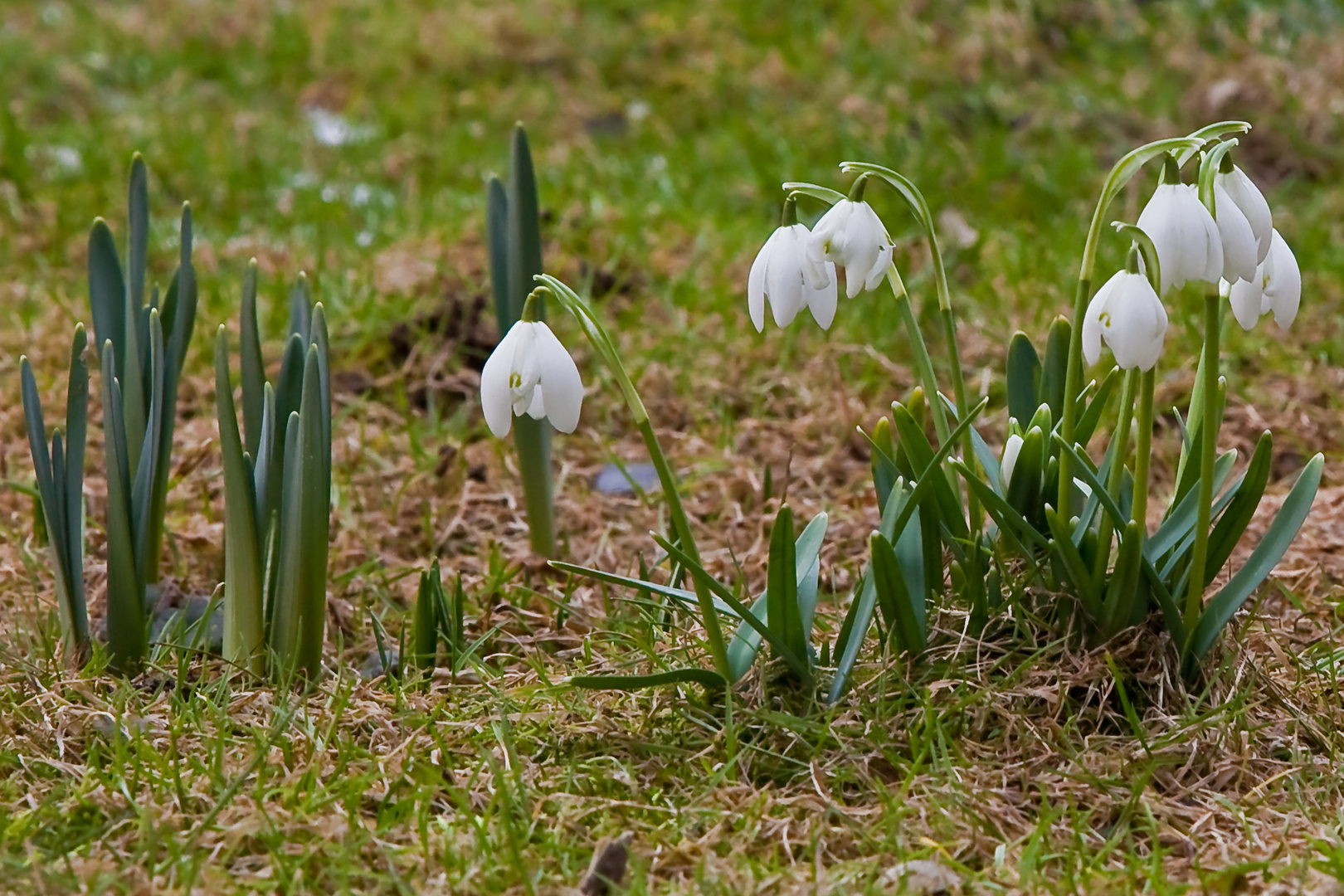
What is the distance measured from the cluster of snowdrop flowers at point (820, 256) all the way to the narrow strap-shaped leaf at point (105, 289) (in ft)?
3.29

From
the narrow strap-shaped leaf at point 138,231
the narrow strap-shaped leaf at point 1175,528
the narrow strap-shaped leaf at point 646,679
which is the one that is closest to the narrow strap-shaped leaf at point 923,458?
the narrow strap-shaped leaf at point 1175,528

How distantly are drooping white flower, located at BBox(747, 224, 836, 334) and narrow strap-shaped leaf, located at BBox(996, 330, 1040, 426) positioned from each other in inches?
17.2

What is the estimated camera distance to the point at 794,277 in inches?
63.8

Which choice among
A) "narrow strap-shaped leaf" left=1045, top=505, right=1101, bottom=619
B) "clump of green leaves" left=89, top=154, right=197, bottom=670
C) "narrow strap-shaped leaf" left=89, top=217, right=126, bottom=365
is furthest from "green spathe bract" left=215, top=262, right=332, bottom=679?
"narrow strap-shaped leaf" left=1045, top=505, right=1101, bottom=619

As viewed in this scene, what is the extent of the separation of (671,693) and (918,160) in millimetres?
2628

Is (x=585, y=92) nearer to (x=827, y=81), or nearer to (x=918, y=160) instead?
(x=827, y=81)

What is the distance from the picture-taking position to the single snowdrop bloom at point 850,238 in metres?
1.62

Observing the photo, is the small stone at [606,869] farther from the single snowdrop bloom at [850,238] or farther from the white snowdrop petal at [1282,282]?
the white snowdrop petal at [1282,282]

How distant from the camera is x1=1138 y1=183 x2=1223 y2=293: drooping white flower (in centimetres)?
146

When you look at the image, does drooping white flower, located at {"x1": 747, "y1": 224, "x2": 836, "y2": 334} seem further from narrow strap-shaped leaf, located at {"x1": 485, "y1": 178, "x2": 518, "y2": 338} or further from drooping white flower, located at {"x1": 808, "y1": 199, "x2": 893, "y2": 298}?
narrow strap-shaped leaf, located at {"x1": 485, "y1": 178, "x2": 518, "y2": 338}

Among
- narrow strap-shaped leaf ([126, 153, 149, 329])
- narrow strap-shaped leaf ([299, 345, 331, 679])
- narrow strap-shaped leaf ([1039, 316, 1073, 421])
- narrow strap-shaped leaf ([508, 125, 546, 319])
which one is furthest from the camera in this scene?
narrow strap-shaped leaf ([508, 125, 546, 319])

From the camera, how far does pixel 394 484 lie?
2.74m

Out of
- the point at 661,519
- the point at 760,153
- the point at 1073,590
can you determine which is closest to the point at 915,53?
the point at 760,153

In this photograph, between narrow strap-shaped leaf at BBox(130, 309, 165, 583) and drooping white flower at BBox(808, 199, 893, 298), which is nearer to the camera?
drooping white flower at BBox(808, 199, 893, 298)
